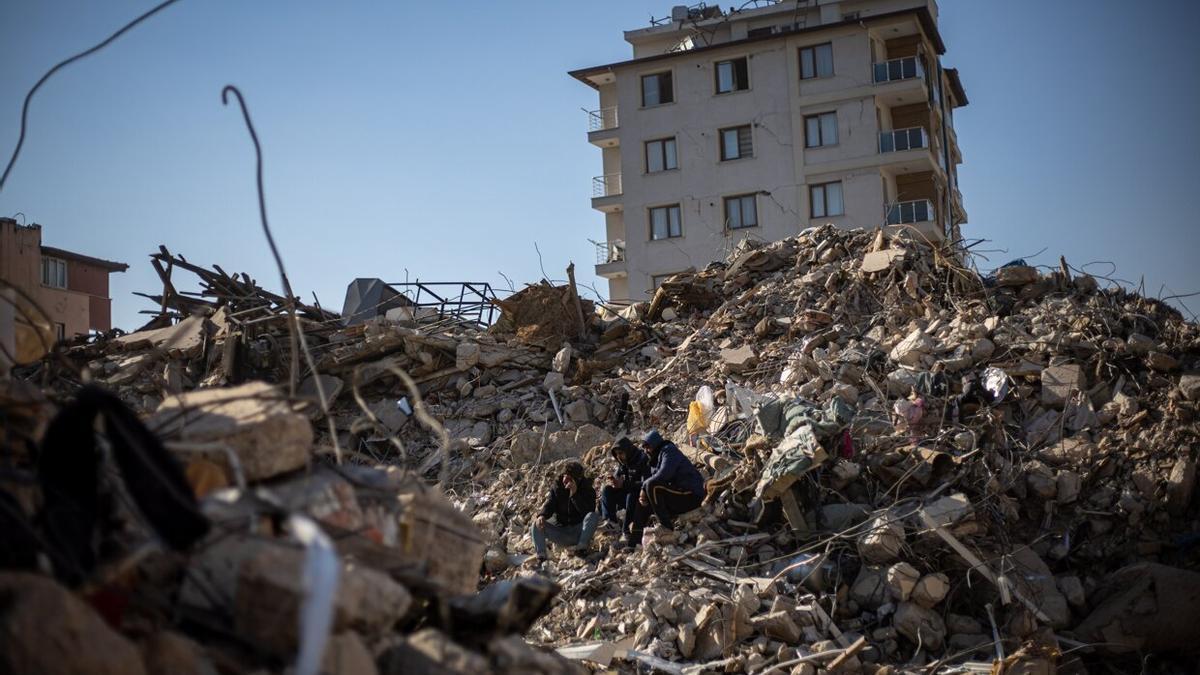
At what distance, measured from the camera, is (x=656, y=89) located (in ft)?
111

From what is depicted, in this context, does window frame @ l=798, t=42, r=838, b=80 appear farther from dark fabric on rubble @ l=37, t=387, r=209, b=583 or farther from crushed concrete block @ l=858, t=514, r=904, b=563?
dark fabric on rubble @ l=37, t=387, r=209, b=583

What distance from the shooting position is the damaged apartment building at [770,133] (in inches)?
1238

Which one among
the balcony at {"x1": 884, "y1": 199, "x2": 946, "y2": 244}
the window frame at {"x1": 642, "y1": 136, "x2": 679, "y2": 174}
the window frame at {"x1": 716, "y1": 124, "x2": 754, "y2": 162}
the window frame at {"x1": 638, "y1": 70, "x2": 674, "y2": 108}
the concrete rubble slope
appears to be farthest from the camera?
the window frame at {"x1": 638, "y1": 70, "x2": 674, "y2": 108}

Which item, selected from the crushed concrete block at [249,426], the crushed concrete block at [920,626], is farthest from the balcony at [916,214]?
the crushed concrete block at [249,426]

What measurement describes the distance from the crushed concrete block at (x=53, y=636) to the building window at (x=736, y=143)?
30371 millimetres

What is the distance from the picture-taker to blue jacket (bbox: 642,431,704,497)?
9789 millimetres

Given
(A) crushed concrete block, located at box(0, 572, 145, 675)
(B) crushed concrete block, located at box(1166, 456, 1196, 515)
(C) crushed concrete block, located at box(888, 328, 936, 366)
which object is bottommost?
(B) crushed concrete block, located at box(1166, 456, 1196, 515)

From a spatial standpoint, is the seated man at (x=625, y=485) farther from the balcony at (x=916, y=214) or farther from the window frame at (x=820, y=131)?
the window frame at (x=820, y=131)

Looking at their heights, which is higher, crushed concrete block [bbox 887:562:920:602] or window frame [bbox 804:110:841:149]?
window frame [bbox 804:110:841:149]

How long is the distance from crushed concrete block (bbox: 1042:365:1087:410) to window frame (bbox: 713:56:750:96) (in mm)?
22512

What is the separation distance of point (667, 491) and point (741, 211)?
23282 mm

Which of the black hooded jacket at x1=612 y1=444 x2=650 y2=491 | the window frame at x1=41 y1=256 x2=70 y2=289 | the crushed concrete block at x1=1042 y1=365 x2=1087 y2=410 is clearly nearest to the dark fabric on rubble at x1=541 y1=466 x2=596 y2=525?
the black hooded jacket at x1=612 y1=444 x2=650 y2=491

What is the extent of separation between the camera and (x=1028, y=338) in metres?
11.8

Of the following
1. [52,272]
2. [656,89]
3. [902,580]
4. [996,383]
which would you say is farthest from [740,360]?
[52,272]
